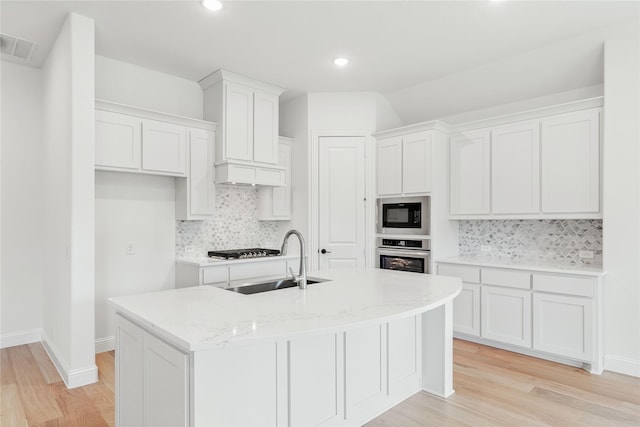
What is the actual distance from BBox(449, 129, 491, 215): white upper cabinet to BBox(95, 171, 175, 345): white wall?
313cm

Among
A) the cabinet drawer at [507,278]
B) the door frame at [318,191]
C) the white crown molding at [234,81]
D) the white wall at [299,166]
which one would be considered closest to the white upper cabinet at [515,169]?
the cabinet drawer at [507,278]

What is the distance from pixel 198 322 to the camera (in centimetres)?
160

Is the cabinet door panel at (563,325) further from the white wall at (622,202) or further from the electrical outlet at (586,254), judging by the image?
the electrical outlet at (586,254)

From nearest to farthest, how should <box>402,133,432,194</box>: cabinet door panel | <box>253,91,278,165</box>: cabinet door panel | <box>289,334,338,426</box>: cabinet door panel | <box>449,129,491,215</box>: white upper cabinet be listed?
<box>289,334,338,426</box>: cabinet door panel
<box>449,129,491,215</box>: white upper cabinet
<box>402,133,432,194</box>: cabinet door panel
<box>253,91,278,165</box>: cabinet door panel

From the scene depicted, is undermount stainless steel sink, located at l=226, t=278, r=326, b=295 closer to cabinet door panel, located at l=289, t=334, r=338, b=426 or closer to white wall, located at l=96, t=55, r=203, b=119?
cabinet door panel, located at l=289, t=334, r=338, b=426

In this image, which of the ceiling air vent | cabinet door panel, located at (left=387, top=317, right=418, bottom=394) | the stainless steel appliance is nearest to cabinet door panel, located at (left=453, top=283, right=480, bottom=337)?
the stainless steel appliance

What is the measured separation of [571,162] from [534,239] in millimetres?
908

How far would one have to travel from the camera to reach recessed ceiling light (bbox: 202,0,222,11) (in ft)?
9.02

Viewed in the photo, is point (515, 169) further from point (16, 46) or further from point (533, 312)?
point (16, 46)

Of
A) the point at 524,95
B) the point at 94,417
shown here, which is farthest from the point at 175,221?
the point at 524,95

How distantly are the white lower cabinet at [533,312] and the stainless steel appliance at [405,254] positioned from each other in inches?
10.8

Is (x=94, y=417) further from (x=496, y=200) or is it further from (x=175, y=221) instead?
(x=496, y=200)

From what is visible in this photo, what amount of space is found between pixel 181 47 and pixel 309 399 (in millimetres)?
3135

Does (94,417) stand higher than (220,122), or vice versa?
(220,122)
